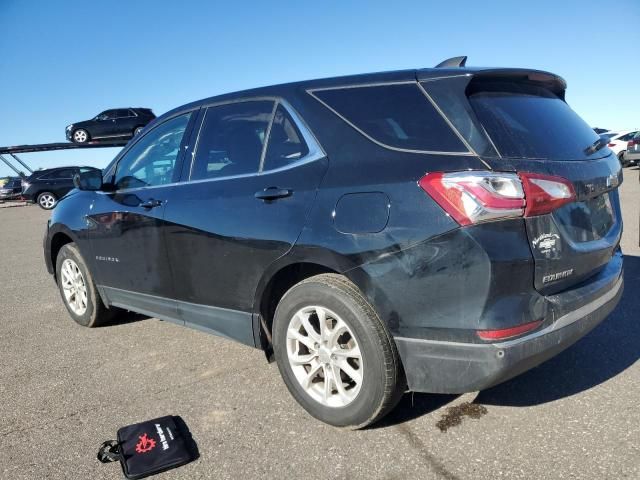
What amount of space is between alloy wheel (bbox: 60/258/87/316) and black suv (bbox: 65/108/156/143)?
18.8m

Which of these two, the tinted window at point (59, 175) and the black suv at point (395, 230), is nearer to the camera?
the black suv at point (395, 230)

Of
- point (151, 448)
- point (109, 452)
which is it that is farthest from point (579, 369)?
point (109, 452)

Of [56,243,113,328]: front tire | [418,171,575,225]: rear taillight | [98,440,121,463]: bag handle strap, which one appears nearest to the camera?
[418,171,575,225]: rear taillight

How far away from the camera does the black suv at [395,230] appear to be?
2180 millimetres

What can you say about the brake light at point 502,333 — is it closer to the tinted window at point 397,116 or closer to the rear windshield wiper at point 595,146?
the tinted window at point 397,116

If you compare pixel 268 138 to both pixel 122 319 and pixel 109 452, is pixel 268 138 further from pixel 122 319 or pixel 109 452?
pixel 122 319

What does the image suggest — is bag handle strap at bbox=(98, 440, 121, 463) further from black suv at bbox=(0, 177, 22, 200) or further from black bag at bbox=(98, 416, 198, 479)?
black suv at bbox=(0, 177, 22, 200)

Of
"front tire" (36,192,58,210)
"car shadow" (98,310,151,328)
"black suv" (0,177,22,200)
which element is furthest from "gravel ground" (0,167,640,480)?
"black suv" (0,177,22,200)

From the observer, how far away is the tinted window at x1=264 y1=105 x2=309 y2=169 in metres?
2.84

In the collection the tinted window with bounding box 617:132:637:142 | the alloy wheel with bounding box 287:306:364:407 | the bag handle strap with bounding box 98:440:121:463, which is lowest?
the tinted window with bounding box 617:132:637:142

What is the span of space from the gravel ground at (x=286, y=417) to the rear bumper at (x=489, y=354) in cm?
39

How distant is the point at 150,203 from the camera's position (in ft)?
11.9

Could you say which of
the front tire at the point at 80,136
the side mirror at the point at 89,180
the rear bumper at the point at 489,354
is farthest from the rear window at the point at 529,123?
the front tire at the point at 80,136

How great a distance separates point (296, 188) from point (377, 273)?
667 mm
